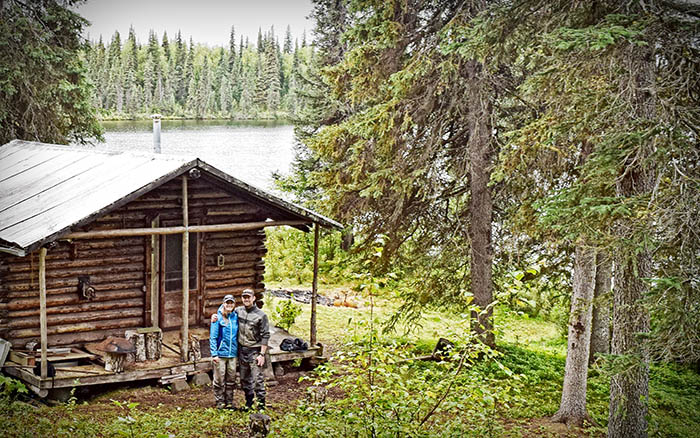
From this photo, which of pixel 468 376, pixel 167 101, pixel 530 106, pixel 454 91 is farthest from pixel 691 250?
pixel 167 101

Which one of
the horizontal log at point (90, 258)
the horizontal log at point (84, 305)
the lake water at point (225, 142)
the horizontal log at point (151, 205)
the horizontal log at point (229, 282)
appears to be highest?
the lake water at point (225, 142)

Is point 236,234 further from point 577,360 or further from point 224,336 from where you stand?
point 577,360

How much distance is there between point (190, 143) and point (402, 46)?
37.7 m

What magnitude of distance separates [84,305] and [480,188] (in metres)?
9.23

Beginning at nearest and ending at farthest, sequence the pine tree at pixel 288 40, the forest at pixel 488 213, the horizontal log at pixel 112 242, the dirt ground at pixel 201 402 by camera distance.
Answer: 1. the forest at pixel 488 213
2. the dirt ground at pixel 201 402
3. the horizontal log at pixel 112 242
4. the pine tree at pixel 288 40

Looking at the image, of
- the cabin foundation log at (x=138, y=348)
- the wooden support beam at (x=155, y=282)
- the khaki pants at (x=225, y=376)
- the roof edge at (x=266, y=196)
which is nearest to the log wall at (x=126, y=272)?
the wooden support beam at (x=155, y=282)

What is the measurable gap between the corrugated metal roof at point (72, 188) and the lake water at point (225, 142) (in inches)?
758

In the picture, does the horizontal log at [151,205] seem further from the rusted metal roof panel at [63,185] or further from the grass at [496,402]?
the grass at [496,402]

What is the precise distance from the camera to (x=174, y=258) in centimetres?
1573

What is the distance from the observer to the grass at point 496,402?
9273mm

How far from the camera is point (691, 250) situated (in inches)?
338

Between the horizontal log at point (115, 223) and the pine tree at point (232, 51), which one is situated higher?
the pine tree at point (232, 51)

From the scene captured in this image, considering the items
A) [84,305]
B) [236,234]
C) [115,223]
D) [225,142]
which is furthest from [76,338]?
[225,142]

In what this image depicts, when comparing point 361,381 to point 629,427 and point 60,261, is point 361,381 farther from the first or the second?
point 60,261
